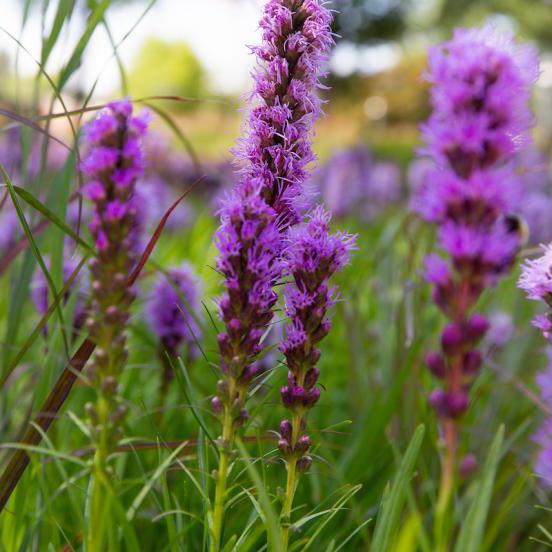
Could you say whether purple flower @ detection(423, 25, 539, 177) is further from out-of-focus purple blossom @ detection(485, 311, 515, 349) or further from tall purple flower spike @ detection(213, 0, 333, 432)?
out-of-focus purple blossom @ detection(485, 311, 515, 349)

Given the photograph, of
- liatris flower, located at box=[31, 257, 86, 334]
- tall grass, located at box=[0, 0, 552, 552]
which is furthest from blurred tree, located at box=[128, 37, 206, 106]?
liatris flower, located at box=[31, 257, 86, 334]

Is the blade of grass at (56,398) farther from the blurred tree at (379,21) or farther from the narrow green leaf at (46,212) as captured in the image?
the blurred tree at (379,21)

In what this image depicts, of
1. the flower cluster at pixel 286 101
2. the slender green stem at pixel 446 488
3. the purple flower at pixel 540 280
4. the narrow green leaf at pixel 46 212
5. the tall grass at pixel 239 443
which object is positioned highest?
the flower cluster at pixel 286 101

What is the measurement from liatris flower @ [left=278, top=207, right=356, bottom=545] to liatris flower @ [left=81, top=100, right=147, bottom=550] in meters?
0.32

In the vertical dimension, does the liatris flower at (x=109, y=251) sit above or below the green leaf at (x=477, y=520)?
above

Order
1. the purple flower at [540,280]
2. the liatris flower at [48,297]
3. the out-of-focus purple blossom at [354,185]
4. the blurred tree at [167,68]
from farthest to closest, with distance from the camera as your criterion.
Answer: the blurred tree at [167,68], the out-of-focus purple blossom at [354,185], the liatris flower at [48,297], the purple flower at [540,280]

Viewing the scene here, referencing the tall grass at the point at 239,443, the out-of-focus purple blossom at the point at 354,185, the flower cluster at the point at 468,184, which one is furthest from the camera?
the out-of-focus purple blossom at the point at 354,185

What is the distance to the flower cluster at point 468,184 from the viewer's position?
3.23 ft

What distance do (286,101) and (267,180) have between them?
0.53 ft

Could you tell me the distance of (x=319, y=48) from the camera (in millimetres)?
1408

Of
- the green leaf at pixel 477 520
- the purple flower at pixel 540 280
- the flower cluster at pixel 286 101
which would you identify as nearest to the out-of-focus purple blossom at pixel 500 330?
the purple flower at pixel 540 280

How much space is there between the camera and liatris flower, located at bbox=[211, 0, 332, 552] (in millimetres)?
1269

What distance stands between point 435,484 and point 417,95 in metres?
38.1

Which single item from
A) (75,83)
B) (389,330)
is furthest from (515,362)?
(75,83)
